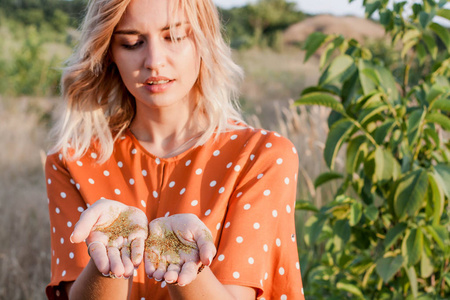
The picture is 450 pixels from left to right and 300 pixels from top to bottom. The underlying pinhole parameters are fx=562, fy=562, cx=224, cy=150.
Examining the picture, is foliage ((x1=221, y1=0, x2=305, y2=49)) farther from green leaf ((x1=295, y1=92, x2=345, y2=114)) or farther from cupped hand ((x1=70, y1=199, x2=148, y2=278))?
cupped hand ((x1=70, y1=199, x2=148, y2=278))

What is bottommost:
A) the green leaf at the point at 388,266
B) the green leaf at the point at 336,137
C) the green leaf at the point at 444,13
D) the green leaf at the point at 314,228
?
the green leaf at the point at 388,266

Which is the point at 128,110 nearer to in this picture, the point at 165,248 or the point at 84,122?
the point at 84,122

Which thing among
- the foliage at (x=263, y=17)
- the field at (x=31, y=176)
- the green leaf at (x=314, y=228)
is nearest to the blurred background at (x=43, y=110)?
the field at (x=31, y=176)

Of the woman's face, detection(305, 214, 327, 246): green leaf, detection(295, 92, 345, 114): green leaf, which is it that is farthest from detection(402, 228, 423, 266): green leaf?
the woman's face

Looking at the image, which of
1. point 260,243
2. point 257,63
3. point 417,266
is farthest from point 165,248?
point 257,63

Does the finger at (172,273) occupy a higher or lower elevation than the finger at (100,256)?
lower

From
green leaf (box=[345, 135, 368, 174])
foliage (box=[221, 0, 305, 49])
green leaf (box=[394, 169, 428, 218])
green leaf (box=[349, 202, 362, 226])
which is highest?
green leaf (box=[345, 135, 368, 174])

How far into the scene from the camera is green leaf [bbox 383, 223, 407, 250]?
1812 mm

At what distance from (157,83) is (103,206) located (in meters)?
0.57

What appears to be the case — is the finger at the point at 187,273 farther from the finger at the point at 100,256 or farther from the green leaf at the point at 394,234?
the green leaf at the point at 394,234

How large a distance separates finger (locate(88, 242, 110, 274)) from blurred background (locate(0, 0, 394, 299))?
108 cm

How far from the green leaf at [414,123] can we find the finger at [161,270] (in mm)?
966

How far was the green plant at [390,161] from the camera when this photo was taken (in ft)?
5.64

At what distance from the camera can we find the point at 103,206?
3.40 feet
